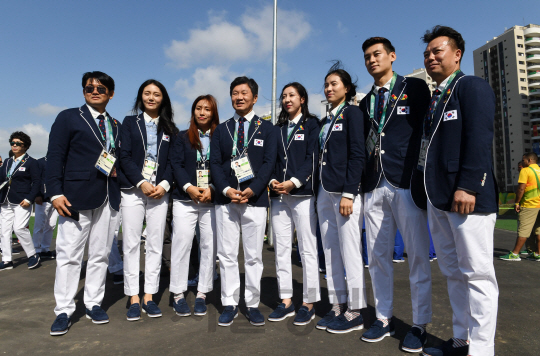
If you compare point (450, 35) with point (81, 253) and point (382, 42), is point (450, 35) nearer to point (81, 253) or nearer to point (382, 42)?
point (382, 42)

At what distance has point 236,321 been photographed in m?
3.46

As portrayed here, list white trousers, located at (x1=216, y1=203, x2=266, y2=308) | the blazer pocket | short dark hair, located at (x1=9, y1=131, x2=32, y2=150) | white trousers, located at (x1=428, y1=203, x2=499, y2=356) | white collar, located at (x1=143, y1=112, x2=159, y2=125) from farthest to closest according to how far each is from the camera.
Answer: short dark hair, located at (x1=9, y1=131, x2=32, y2=150) → white collar, located at (x1=143, y1=112, x2=159, y2=125) → white trousers, located at (x1=216, y1=203, x2=266, y2=308) → the blazer pocket → white trousers, located at (x1=428, y1=203, x2=499, y2=356)

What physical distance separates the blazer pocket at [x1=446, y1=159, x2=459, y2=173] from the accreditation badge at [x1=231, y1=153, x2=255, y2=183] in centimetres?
177

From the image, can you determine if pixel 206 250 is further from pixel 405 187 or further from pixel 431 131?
pixel 431 131

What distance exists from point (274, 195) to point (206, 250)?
1007 mm

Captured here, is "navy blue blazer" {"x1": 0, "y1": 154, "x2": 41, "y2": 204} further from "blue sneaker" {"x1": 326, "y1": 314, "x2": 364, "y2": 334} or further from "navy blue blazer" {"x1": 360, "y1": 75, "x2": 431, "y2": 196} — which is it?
"navy blue blazer" {"x1": 360, "y1": 75, "x2": 431, "y2": 196}

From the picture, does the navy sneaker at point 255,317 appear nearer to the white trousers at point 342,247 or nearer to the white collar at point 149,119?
the white trousers at point 342,247

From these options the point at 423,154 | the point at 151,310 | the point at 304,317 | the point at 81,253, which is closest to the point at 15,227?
the point at 81,253

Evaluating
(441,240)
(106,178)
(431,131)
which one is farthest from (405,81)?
(106,178)

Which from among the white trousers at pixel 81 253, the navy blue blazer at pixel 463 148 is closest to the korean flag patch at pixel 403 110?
the navy blue blazer at pixel 463 148

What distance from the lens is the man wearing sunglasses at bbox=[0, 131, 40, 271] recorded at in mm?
6508

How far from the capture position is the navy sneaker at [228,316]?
10.9 feet

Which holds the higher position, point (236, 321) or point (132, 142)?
point (132, 142)

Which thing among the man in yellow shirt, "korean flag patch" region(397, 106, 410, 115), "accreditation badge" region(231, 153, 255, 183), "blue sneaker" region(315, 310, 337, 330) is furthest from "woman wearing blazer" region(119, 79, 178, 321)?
the man in yellow shirt
